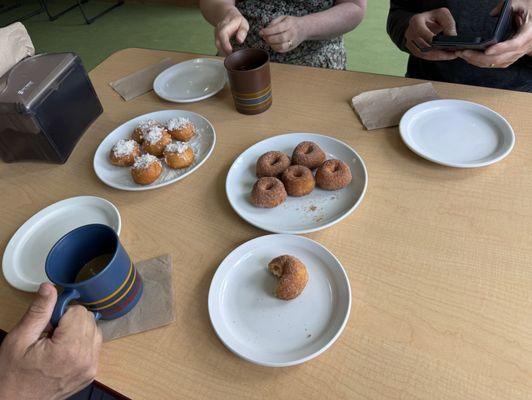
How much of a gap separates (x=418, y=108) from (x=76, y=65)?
91 centimetres

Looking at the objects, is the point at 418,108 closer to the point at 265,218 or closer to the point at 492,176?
the point at 492,176

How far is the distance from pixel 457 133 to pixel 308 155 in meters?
0.37

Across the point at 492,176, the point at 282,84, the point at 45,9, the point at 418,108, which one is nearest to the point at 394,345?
the point at 492,176

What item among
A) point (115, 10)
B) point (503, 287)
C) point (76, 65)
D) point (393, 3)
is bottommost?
point (115, 10)

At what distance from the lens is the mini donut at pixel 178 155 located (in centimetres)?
94

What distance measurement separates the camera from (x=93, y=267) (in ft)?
2.22

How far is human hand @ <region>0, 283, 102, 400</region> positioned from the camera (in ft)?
1.90

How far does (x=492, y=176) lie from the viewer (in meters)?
0.82

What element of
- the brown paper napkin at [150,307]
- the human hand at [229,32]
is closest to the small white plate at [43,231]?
the brown paper napkin at [150,307]

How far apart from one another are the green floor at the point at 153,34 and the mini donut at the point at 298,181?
205cm

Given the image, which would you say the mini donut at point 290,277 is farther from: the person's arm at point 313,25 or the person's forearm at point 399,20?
the person's forearm at point 399,20

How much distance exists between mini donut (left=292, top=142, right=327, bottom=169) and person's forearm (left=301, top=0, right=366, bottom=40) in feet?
1.66

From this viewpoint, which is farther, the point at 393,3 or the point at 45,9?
the point at 45,9

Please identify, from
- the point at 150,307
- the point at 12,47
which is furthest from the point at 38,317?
the point at 12,47
